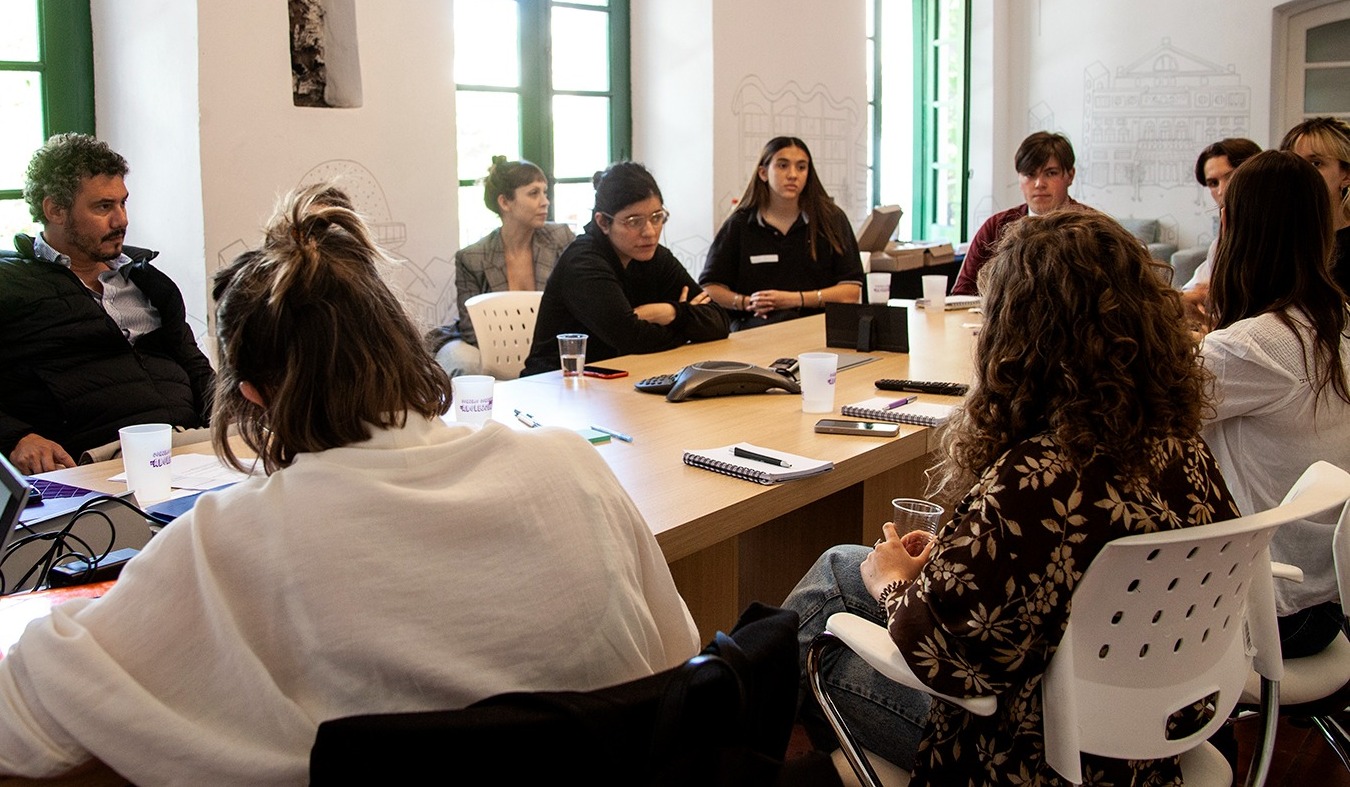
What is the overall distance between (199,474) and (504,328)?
1833mm

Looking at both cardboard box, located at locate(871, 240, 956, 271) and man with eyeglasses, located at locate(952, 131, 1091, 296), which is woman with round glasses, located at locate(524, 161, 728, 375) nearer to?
man with eyeglasses, located at locate(952, 131, 1091, 296)

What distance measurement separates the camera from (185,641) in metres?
1.06

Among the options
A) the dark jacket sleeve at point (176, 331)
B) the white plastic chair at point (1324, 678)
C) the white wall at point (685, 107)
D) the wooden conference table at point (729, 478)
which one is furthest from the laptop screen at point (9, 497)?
the white wall at point (685, 107)

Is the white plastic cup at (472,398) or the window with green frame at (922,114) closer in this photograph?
the white plastic cup at (472,398)

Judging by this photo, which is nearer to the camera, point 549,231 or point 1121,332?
point 1121,332

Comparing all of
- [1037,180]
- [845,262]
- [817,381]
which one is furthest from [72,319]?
[1037,180]

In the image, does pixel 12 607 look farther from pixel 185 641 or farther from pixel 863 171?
pixel 863 171

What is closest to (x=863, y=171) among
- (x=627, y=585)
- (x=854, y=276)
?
(x=854, y=276)

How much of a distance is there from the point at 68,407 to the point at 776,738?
2587 millimetres

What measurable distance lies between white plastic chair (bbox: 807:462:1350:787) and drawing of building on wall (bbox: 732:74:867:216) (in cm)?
468

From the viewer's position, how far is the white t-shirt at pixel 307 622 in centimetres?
104

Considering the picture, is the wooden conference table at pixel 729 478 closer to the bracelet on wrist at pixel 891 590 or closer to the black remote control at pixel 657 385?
the black remote control at pixel 657 385

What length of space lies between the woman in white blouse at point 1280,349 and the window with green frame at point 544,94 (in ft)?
11.4

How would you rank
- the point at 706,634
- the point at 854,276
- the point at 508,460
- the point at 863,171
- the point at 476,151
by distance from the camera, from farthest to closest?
the point at 863,171, the point at 476,151, the point at 854,276, the point at 706,634, the point at 508,460
